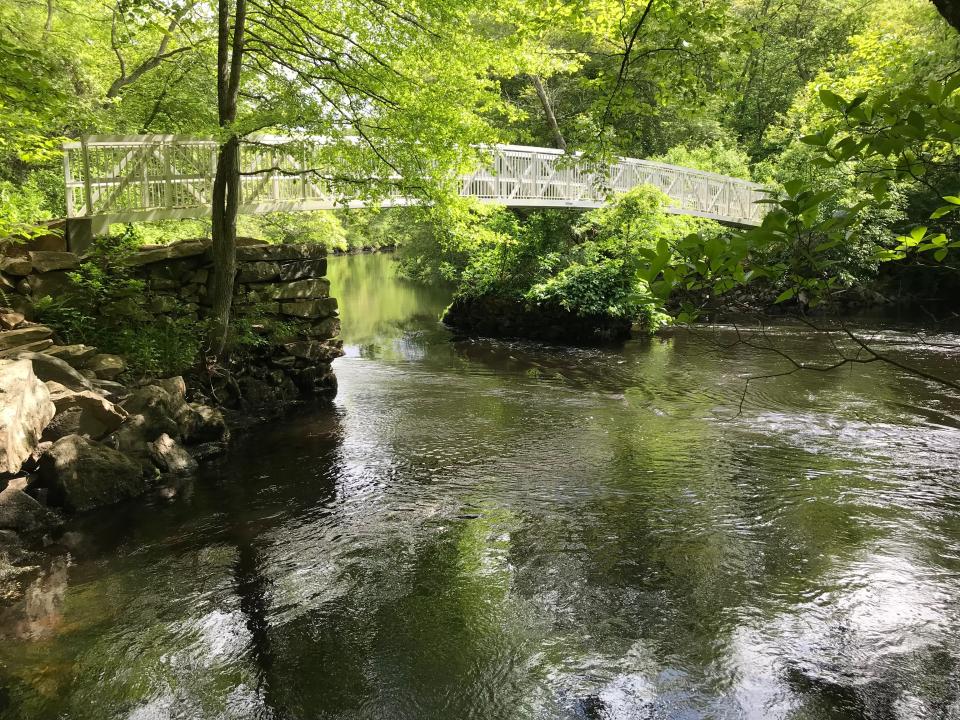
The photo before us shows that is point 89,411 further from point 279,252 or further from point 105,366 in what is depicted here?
point 279,252

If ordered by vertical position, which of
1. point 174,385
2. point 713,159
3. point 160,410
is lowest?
point 160,410

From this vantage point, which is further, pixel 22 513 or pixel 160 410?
pixel 160 410

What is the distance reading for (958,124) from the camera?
2.09m

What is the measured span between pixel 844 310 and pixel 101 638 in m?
20.8

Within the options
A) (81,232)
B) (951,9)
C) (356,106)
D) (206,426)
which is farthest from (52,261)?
(951,9)

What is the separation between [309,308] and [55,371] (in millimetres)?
4273

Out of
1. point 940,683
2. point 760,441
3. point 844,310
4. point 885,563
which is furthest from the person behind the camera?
point 844,310

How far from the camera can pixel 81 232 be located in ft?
28.7

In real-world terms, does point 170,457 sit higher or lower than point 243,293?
lower

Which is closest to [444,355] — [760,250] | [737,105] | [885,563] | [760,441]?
[760,441]

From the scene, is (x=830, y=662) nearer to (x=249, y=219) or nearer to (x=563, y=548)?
(x=563, y=548)

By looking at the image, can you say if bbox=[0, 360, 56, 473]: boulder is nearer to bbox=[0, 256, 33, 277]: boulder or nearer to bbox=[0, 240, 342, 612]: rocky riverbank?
bbox=[0, 240, 342, 612]: rocky riverbank

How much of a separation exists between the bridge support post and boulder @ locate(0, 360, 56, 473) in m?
2.74

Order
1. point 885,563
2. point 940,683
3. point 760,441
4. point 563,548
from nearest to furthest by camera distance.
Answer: point 940,683 → point 885,563 → point 563,548 → point 760,441
